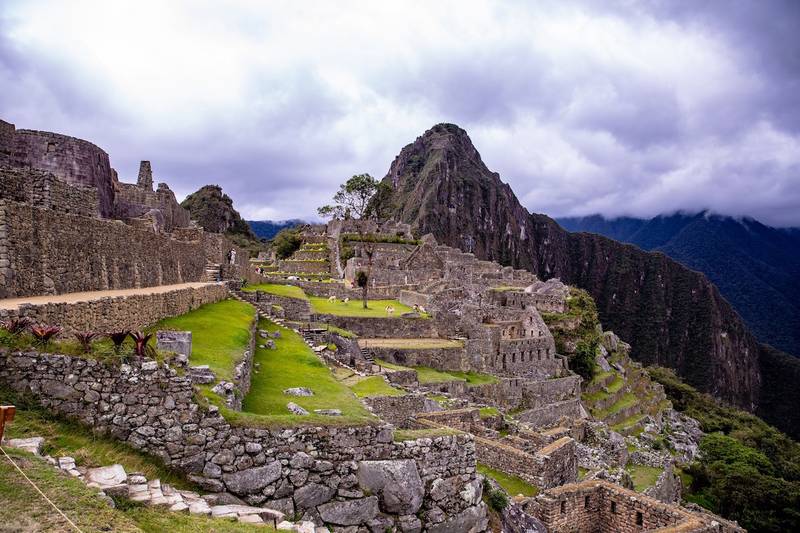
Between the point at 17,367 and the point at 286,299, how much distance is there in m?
19.8

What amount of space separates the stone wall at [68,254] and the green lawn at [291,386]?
4341 mm

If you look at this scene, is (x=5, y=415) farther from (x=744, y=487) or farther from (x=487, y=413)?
(x=744, y=487)

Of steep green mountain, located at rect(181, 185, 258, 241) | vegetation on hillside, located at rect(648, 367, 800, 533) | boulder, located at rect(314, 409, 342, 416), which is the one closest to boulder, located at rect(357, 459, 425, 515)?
boulder, located at rect(314, 409, 342, 416)

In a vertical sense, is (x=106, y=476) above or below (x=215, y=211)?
below

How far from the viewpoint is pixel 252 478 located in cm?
693

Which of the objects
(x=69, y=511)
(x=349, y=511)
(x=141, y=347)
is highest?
(x=141, y=347)

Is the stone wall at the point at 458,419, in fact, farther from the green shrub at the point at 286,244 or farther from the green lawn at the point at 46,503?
the green shrub at the point at 286,244

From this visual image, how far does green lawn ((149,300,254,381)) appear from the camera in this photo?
1023 cm

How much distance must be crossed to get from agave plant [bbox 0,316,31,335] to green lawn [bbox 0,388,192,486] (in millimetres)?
757

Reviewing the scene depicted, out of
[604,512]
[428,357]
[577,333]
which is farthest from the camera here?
[577,333]

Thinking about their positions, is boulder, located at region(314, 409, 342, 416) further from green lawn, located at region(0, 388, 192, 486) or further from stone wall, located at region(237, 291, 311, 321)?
stone wall, located at region(237, 291, 311, 321)

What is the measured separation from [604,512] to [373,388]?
7612 millimetres

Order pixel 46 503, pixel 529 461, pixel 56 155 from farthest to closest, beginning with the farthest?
pixel 56 155
pixel 529 461
pixel 46 503

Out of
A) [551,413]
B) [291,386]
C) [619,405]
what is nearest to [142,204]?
[291,386]
